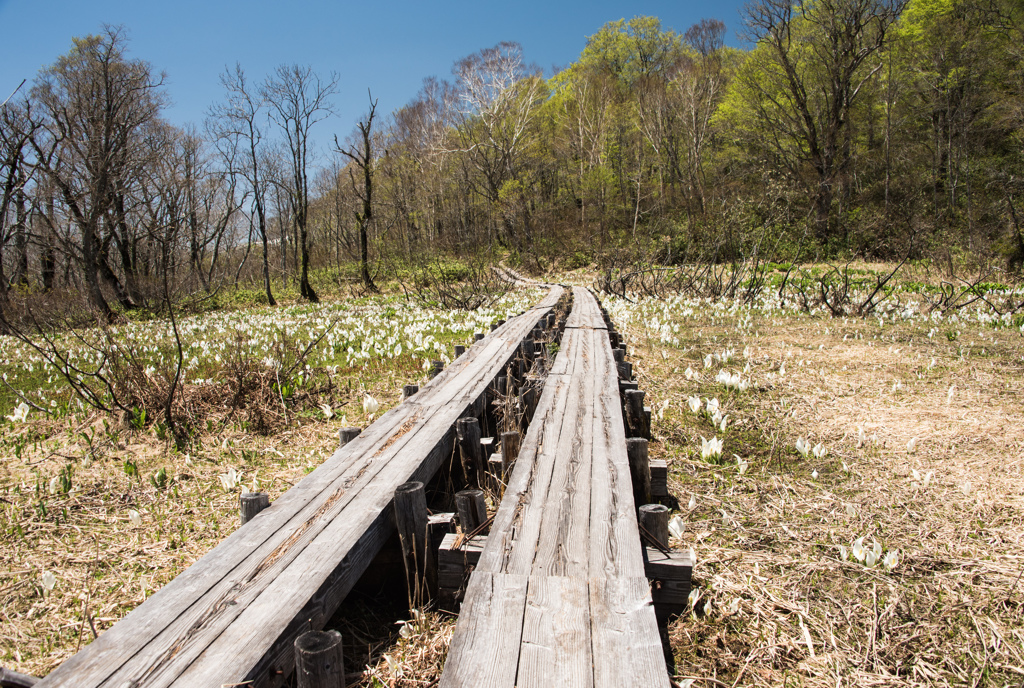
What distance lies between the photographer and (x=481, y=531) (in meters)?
2.47

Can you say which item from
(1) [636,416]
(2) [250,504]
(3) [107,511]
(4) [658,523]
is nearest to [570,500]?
(4) [658,523]

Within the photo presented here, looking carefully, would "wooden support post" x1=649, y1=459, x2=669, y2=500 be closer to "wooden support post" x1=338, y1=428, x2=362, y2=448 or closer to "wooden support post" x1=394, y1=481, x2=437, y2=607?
"wooden support post" x1=394, y1=481, x2=437, y2=607

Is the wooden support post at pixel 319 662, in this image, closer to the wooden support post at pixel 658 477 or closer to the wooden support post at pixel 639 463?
the wooden support post at pixel 639 463

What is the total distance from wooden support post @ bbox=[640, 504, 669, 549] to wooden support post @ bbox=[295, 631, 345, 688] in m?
1.29

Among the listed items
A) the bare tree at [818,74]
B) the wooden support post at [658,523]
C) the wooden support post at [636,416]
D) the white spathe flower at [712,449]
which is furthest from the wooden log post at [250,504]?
the bare tree at [818,74]

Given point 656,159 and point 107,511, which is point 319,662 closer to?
point 107,511

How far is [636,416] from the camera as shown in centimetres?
441

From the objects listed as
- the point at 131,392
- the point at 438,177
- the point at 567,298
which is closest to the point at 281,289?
the point at 438,177

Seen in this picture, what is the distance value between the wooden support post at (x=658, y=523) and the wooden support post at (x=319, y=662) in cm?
129

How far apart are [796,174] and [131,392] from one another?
1246 inches

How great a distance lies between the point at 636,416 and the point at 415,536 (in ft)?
8.18

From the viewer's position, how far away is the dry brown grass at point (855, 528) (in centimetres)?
219

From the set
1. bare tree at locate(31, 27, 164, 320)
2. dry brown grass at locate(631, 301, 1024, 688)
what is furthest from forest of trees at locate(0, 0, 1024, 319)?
dry brown grass at locate(631, 301, 1024, 688)

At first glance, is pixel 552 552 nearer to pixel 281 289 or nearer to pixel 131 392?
pixel 131 392
